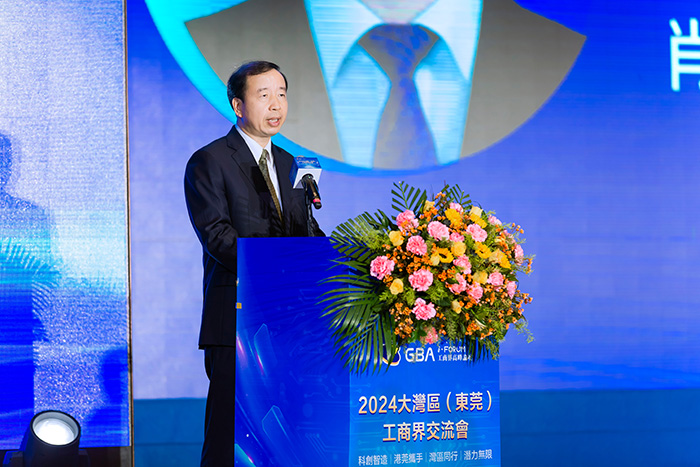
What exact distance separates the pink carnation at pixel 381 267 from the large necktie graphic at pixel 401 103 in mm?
2083

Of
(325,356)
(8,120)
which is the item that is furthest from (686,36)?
(8,120)

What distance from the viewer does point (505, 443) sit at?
420 cm

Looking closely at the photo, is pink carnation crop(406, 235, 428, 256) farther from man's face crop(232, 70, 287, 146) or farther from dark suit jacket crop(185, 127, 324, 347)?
man's face crop(232, 70, 287, 146)

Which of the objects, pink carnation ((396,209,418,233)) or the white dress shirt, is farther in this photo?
the white dress shirt

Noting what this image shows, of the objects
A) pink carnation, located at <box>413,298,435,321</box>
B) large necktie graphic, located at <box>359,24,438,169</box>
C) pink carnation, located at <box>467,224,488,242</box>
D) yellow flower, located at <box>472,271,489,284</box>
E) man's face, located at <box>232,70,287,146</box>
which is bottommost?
pink carnation, located at <box>413,298,435,321</box>

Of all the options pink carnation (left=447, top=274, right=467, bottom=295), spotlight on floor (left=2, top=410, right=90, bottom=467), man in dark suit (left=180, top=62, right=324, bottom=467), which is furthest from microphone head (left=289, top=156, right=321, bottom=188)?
spotlight on floor (left=2, top=410, right=90, bottom=467)

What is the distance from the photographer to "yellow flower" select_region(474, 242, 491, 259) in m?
2.12

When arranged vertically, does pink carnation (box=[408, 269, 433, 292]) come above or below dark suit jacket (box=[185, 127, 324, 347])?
below

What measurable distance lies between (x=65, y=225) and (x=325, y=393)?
7.54 feet

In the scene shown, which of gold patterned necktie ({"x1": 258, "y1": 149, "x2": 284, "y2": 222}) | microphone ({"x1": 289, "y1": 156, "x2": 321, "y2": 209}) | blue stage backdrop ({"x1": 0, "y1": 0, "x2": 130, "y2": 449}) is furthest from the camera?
blue stage backdrop ({"x1": 0, "y1": 0, "x2": 130, "y2": 449})

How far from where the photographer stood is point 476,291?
2.07 metres

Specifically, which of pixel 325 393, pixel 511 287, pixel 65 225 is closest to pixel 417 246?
pixel 511 287

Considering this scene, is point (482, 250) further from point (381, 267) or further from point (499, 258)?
point (381, 267)

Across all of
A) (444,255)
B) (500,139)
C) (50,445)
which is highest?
(500,139)
